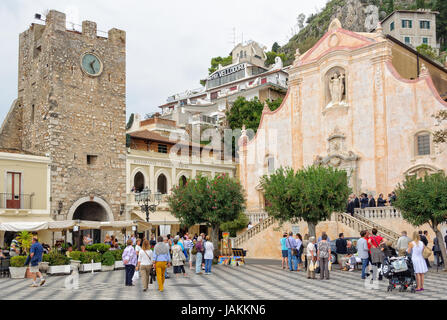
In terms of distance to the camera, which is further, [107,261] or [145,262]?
[107,261]

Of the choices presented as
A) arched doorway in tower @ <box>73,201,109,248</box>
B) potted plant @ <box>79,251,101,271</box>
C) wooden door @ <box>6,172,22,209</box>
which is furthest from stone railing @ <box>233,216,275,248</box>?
wooden door @ <box>6,172,22,209</box>

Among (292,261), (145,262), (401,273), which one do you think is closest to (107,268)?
(292,261)

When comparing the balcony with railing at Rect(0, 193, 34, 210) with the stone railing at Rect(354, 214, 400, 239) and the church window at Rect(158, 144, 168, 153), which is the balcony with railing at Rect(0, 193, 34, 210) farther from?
the stone railing at Rect(354, 214, 400, 239)

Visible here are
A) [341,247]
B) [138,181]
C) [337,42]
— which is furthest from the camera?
[138,181]

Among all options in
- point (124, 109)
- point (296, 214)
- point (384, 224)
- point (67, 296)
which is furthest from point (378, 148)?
point (67, 296)

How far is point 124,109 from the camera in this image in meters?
38.7

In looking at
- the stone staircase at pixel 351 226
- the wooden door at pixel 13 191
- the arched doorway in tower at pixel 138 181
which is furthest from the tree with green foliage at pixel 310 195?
the arched doorway in tower at pixel 138 181

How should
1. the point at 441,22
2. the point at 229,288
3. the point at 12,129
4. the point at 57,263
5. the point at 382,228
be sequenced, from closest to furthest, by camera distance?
the point at 229,288 < the point at 57,263 < the point at 382,228 < the point at 12,129 < the point at 441,22

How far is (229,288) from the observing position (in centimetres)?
1622

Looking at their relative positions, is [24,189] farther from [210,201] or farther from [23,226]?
[210,201]

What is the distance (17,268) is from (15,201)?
12.4 meters

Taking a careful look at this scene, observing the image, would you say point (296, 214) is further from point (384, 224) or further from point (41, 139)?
point (41, 139)

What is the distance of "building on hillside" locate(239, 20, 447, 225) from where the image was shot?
32344mm

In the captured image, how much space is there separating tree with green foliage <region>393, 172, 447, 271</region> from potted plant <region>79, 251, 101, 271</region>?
13360mm
